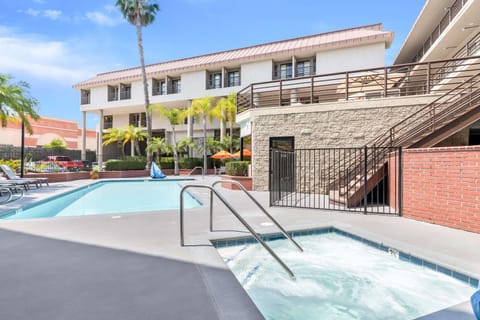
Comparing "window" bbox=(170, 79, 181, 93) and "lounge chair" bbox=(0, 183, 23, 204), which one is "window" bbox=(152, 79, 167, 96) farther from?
"lounge chair" bbox=(0, 183, 23, 204)

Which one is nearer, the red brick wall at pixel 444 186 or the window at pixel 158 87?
the red brick wall at pixel 444 186

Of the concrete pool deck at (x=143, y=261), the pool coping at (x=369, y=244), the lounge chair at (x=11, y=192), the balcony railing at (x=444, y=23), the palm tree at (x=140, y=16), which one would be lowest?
the pool coping at (x=369, y=244)

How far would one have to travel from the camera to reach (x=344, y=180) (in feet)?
28.4

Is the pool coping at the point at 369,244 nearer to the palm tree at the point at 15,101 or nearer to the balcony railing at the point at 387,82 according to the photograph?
the balcony railing at the point at 387,82

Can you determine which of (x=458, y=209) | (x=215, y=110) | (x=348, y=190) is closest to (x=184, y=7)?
(x=215, y=110)

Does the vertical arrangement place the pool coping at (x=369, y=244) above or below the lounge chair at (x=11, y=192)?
below

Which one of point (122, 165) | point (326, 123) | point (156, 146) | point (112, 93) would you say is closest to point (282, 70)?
point (156, 146)

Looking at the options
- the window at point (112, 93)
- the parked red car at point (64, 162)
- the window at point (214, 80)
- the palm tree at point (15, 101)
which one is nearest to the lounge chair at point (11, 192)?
the palm tree at point (15, 101)

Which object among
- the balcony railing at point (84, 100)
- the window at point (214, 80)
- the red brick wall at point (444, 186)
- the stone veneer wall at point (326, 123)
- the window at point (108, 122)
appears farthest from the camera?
the window at point (108, 122)

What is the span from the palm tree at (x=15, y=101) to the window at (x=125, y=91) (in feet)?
55.9

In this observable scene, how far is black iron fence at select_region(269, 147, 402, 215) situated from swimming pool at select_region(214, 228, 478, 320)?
296 cm

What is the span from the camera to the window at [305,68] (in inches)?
868

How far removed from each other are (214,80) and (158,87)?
6.75 m

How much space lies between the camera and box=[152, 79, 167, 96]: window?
27.9m
